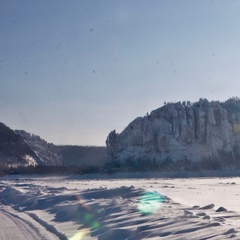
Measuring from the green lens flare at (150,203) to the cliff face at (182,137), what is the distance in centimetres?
4147

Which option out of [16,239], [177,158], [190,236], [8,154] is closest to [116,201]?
[16,239]

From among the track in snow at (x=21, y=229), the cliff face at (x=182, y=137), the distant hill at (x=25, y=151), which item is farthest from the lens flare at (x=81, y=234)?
the distant hill at (x=25, y=151)

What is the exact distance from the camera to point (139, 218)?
43.4 feet

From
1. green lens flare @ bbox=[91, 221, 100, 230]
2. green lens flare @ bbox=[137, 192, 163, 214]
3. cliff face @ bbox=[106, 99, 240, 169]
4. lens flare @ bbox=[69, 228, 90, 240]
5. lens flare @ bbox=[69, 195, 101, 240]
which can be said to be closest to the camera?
lens flare @ bbox=[69, 228, 90, 240]

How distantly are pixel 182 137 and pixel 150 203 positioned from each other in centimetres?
4861

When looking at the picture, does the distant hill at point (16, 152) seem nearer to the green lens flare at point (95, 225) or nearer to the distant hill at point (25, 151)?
the distant hill at point (25, 151)

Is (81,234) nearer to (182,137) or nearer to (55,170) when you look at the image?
(182,137)

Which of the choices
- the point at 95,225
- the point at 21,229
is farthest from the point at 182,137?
the point at 95,225

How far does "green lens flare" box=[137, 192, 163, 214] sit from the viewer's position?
48.5 ft

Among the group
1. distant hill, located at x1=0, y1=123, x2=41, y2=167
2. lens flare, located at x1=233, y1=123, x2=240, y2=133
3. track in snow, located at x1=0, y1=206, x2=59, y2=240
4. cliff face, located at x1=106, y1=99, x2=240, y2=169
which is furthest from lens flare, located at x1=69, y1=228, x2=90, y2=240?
distant hill, located at x1=0, y1=123, x2=41, y2=167

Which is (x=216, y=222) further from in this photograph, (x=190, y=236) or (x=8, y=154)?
(x=8, y=154)

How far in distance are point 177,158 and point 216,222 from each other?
171ft

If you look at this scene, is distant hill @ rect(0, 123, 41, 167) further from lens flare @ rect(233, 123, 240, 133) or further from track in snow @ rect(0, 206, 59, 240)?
track in snow @ rect(0, 206, 59, 240)

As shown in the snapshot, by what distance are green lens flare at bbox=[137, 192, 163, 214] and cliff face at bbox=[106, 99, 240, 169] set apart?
41472 millimetres
